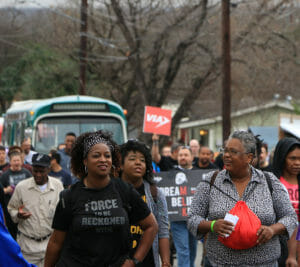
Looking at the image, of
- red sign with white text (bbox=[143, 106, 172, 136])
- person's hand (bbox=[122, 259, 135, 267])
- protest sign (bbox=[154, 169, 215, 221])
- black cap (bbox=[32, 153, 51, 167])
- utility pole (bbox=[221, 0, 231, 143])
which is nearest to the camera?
person's hand (bbox=[122, 259, 135, 267])

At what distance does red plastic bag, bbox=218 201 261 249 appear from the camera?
16.1 feet

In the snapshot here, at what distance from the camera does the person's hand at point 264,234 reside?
4.90m

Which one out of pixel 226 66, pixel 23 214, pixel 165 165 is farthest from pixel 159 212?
pixel 226 66

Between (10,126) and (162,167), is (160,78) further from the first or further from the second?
(162,167)

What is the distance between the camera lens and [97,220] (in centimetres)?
435

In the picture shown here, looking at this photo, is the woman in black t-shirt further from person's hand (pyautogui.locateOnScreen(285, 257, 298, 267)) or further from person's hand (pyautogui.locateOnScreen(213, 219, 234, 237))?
person's hand (pyautogui.locateOnScreen(285, 257, 298, 267))

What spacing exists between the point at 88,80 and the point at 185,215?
24.8 m

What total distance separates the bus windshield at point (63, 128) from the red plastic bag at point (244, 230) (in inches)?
401

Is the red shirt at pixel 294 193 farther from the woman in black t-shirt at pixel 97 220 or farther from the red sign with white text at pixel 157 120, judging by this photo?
the red sign with white text at pixel 157 120

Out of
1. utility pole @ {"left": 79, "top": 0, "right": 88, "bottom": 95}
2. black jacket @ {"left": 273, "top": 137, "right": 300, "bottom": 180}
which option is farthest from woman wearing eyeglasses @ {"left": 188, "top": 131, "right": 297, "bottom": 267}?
utility pole @ {"left": 79, "top": 0, "right": 88, "bottom": 95}

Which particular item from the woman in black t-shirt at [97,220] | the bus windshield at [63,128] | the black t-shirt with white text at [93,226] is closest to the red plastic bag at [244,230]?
the woman in black t-shirt at [97,220]

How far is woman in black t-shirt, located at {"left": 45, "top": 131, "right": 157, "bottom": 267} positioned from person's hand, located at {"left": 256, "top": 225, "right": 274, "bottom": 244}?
2.65ft

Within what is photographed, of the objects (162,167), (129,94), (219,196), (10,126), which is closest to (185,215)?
(162,167)

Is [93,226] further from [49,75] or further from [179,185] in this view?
[49,75]
